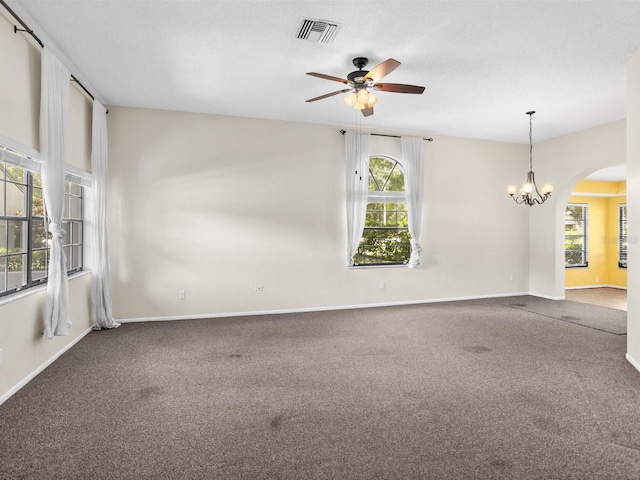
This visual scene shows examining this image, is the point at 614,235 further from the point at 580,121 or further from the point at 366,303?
the point at 366,303

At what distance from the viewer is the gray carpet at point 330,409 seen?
2.11m

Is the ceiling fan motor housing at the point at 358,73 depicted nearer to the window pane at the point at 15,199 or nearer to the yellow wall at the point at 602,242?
the window pane at the point at 15,199

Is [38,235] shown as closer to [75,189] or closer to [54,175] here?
[54,175]

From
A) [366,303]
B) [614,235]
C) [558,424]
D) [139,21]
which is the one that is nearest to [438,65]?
[139,21]

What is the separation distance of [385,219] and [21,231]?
5.10 metres

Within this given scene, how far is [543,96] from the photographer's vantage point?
4.87m

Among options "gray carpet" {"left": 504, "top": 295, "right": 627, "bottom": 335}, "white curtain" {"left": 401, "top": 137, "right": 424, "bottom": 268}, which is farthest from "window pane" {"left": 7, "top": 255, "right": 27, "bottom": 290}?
"gray carpet" {"left": 504, "top": 295, "right": 627, "bottom": 335}

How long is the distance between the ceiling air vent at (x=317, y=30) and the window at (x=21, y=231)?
278 centimetres

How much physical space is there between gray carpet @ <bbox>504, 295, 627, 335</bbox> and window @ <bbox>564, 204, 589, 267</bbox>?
297 cm

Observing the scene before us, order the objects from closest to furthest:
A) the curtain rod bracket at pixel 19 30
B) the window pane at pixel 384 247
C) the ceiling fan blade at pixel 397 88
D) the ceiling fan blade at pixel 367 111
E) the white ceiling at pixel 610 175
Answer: the curtain rod bracket at pixel 19 30 < the ceiling fan blade at pixel 397 88 < the ceiling fan blade at pixel 367 111 < the window pane at pixel 384 247 < the white ceiling at pixel 610 175

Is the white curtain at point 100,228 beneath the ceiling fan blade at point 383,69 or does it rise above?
beneath

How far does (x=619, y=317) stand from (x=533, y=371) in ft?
10.9

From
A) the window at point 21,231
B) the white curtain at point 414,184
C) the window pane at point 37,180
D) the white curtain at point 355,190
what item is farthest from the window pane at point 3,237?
the white curtain at point 414,184

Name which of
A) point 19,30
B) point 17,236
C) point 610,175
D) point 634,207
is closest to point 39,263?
point 17,236
